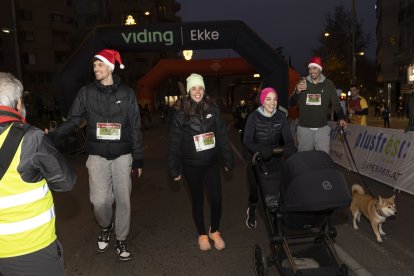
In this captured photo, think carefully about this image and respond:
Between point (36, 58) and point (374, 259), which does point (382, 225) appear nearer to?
point (374, 259)

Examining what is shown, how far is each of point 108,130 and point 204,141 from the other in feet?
3.54

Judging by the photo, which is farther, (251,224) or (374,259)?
(251,224)

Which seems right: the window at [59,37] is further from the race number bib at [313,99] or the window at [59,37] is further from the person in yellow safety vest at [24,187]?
the person in yellow safety vest at [24,187]

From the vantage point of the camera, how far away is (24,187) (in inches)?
91.1

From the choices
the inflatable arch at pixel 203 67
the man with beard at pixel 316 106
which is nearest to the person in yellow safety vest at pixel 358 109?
the man with beard at pixel 316 106

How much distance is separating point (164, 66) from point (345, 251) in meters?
24.0

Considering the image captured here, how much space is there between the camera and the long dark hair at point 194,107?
4.62m

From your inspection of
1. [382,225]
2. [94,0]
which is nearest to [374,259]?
[382,225]

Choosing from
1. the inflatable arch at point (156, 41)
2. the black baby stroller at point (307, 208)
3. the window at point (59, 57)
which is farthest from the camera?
the window at point (59, 57)

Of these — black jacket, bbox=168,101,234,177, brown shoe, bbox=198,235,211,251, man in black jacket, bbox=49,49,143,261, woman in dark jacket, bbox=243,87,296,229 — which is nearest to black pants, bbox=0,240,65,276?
man in black jacket, bbox=49,49,143,261

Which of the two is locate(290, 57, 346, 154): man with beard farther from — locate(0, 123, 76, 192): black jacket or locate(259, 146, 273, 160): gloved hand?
locate(0, 123, 76, 192): black jacket

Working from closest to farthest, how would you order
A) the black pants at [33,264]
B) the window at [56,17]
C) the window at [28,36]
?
the black pants at [33,264], the window at [28,36], the window at [56,17]

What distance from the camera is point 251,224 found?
556 cm

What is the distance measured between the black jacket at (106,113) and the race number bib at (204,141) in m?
0.65
